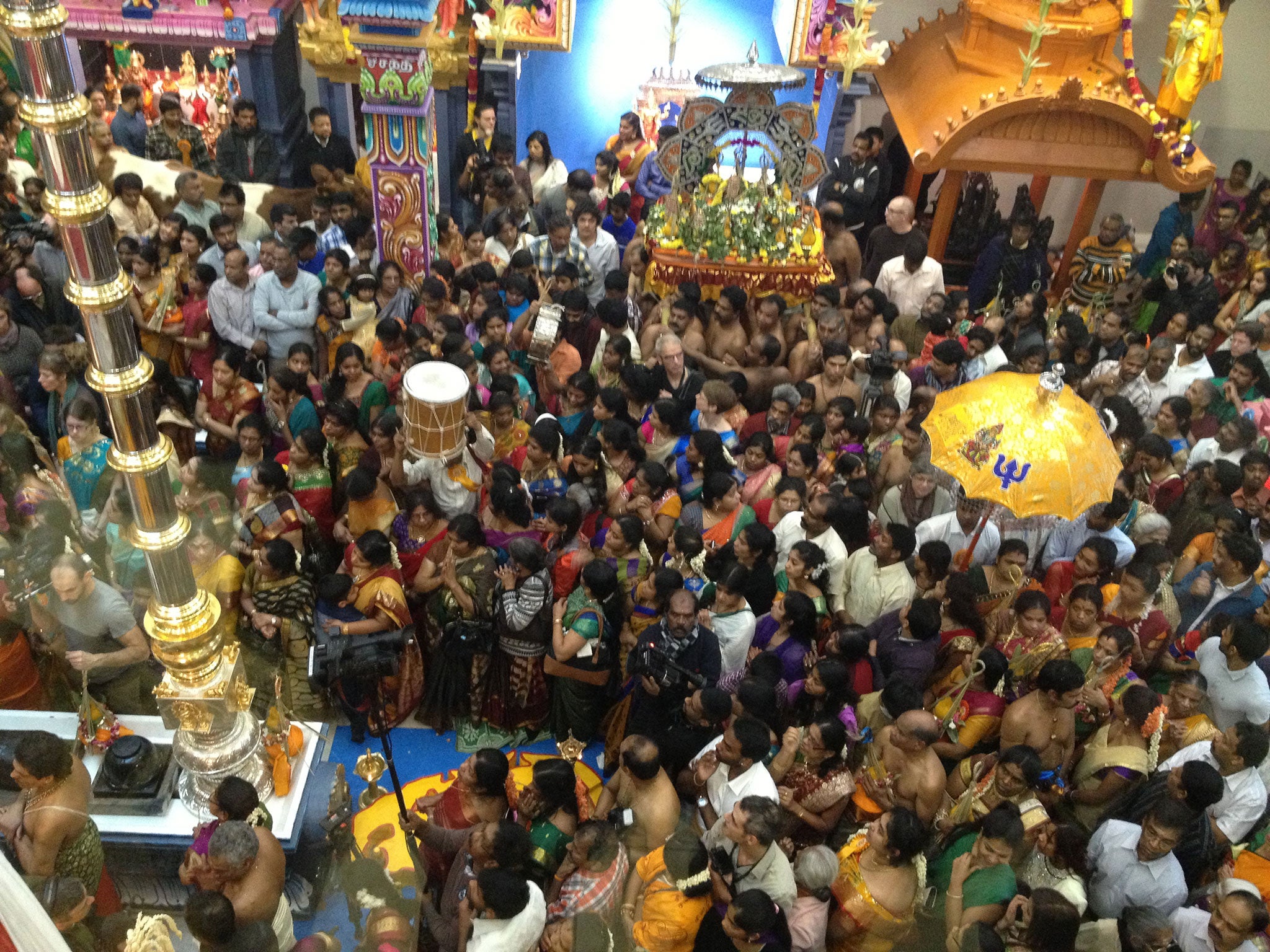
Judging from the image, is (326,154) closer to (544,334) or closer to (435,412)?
(544,334)

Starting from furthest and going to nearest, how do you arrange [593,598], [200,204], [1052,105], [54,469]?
1. [1052,105]
2. [200,204]
3. [54,469]
4. [593,598]

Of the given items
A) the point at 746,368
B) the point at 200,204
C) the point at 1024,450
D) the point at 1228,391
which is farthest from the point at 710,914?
the point at 200,204

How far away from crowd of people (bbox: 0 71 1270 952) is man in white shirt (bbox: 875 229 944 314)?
0.02m

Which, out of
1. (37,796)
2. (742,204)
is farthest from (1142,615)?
(37,796)

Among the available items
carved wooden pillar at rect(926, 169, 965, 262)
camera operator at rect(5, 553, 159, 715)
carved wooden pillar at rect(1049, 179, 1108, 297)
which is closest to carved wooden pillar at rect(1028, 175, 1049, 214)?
carved wooden pillar at rect(1049, 179, 1108, 297)

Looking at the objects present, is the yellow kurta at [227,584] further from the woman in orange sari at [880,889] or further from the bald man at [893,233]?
the bald man at [893,233]

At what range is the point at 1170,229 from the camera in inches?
382

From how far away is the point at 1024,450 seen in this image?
194 inches

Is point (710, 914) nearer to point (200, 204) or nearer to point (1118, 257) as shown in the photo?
point (200, 204)

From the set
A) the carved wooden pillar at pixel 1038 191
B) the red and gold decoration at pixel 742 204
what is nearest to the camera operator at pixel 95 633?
the red and gold decoration at pixel 742 204

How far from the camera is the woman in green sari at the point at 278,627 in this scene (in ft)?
16.7

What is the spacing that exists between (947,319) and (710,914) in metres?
4.72

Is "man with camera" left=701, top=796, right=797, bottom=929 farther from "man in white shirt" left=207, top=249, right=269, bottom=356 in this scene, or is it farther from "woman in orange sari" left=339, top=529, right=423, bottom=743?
"man in white shirt" left=207, top=249, right=269, bottom=356

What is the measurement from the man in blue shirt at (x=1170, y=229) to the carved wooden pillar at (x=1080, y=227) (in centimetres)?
57
